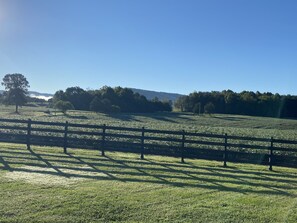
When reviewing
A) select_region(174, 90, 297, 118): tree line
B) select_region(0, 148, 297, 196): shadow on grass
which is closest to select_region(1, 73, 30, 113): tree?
select_region(174, 90, 297, 118): tree line

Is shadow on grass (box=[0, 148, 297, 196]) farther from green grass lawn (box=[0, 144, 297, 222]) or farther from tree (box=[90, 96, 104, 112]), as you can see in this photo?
tree (box=[90, 96, 104, 112])

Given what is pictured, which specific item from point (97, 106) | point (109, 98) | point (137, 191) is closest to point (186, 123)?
point (97, 106)

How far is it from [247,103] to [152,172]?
84802 mm

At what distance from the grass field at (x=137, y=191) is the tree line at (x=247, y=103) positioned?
74.0 meters

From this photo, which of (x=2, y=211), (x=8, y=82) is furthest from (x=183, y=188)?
(x=8, y=82)

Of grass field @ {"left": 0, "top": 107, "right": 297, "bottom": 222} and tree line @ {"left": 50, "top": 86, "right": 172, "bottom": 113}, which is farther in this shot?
tree line @ {"left": 50, "top": 86, "right": 172, "bottom": 113}

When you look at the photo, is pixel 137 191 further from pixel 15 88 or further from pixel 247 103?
pixel 247 103

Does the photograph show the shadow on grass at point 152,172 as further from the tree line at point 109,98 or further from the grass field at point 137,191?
the tree line at point 109,98

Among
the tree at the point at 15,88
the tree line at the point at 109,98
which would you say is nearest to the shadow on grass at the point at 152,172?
the tree at the point at 15,88

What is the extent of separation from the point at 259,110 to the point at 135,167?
83.9m

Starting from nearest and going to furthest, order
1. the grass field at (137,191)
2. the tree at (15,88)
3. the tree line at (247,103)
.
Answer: the grass field at (137,191)
the tree at (15,88)
the tree line at (247,103)

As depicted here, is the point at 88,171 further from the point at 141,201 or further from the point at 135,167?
the point at 141,201

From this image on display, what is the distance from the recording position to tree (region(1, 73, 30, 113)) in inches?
2672

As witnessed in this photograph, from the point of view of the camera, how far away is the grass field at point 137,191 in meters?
6.09
